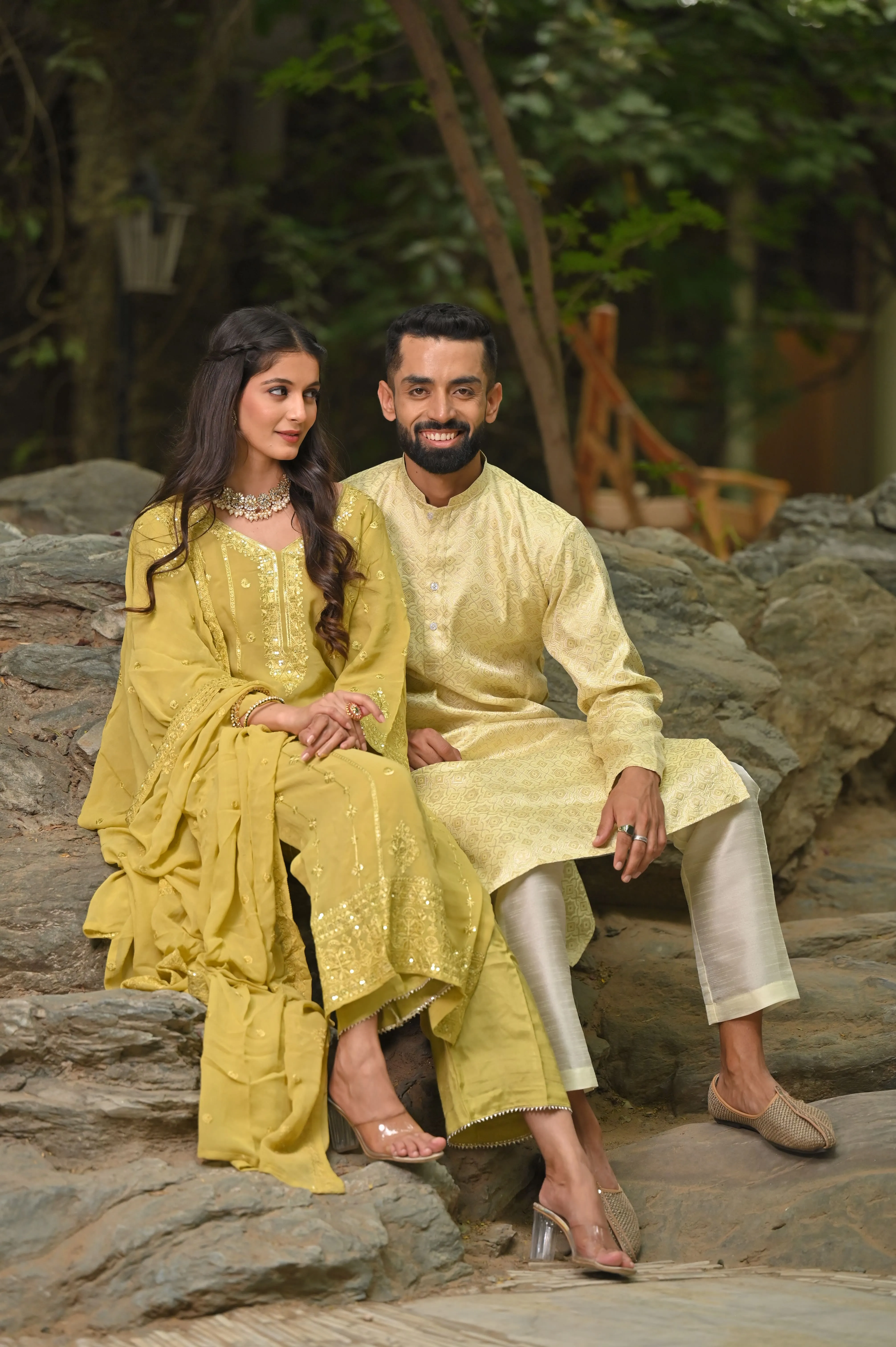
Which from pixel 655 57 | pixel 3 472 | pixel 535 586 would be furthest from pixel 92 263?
pixel 535 586

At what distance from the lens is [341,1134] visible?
9.02 feet

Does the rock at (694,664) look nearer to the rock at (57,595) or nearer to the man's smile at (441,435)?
the man's smile at (441,435)

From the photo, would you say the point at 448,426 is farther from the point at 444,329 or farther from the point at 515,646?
the point at 515,646

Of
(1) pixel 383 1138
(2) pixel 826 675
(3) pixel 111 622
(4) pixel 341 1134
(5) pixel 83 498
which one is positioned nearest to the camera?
(1) pixel 383 1138

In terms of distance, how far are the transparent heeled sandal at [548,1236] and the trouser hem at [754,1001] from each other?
0.53 metres

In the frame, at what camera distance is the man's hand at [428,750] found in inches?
127

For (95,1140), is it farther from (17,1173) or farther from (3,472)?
(3,472)

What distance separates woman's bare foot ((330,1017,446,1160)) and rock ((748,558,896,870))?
7.73 ft

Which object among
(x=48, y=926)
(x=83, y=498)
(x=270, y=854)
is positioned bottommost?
(x=48, y=926)

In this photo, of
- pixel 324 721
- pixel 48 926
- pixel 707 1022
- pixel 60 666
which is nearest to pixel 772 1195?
pixel 707 1022

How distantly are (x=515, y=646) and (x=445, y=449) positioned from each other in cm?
48

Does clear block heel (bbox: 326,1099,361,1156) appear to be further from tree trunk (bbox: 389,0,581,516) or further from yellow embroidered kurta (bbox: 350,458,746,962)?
Result: tree trunk (bbox: 389,0,581,516)

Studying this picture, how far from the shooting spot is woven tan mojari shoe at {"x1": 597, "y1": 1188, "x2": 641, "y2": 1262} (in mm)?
2789

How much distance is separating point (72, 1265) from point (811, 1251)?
4.42 feet
